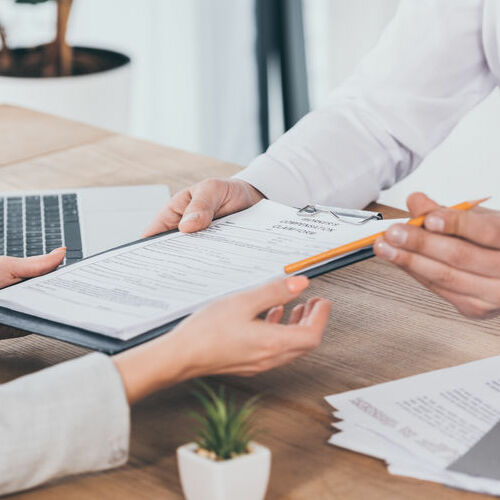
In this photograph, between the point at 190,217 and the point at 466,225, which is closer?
the point at 466,225

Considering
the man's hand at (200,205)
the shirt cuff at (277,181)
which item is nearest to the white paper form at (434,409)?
the man's hand at (200,205)

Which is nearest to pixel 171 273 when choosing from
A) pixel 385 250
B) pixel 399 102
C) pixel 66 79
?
pixel 385 250

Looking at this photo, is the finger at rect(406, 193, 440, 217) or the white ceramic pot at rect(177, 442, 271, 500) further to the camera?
the finger at rect(406, 193, 440, 217)

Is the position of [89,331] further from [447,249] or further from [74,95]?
[74,95]

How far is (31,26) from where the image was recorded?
10.9 ft

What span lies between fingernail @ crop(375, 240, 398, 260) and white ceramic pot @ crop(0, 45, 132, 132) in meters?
1.97

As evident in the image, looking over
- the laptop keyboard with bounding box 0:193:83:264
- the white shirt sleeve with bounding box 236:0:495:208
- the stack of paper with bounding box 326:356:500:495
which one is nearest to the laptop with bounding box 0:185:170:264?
the laptop keyboard with bounding box 0:193:83:264

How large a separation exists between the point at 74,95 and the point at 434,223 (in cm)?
200

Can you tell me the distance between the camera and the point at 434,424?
2.72ft

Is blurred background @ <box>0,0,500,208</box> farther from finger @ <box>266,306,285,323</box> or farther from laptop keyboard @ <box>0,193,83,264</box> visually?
finger @ <box>266,306,285,323</box>

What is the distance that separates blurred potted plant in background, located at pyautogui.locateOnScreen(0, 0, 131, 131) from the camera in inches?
106

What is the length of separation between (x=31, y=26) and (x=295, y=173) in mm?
2272

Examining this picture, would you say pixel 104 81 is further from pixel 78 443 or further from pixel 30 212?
pixel 78 443

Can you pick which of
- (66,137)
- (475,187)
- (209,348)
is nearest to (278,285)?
(209,348)
